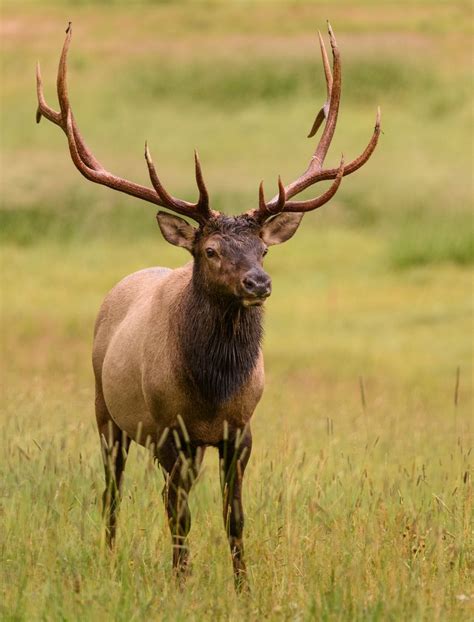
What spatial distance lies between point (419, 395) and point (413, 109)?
16.7 metres

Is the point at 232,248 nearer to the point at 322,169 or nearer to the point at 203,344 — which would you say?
the point at 203,344

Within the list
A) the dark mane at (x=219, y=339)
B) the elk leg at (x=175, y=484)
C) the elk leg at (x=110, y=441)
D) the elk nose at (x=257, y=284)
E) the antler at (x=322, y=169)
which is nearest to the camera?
the elk nose at (x=257, y=284)

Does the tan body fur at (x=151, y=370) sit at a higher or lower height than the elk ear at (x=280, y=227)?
lower

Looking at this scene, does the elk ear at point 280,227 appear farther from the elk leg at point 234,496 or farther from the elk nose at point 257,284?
the elk leg at point 234,496

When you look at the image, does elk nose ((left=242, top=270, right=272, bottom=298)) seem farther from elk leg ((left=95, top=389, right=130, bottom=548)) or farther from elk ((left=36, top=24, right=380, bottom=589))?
elk leg ((left=95, top=389, right=130, bottom=548))

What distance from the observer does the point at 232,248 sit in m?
6.48

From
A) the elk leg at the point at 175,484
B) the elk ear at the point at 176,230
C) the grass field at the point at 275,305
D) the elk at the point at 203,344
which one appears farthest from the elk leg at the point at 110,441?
the elk ear at the point at 176,230

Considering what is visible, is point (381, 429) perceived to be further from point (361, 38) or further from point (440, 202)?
point (361, 38)

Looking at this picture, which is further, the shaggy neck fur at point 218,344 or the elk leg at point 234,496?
the shaggy neck fur at point 218,344

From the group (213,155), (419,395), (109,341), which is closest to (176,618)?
(109,341)

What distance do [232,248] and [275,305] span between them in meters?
12.3

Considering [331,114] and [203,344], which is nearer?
[203,344]

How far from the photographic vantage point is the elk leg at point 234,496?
630 centimetres

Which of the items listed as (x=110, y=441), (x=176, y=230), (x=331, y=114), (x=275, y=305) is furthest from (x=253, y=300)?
(x=275, y=305)
